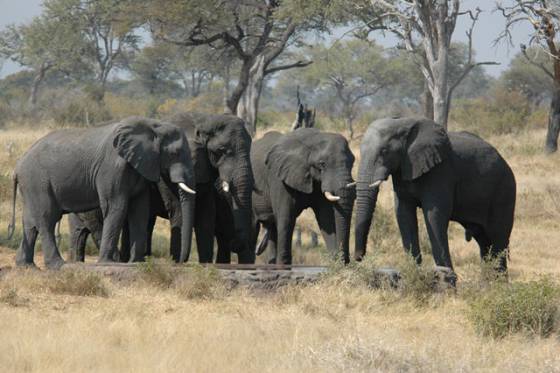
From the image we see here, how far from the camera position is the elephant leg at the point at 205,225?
15836 millimetres

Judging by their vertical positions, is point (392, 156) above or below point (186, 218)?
above

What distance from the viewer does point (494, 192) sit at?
15930mm

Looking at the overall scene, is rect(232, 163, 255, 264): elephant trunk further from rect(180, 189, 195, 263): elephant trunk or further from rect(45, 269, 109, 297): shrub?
rect(45, 269, 109, 297): shrub

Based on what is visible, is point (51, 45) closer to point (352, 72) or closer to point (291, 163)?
point (352, 72)

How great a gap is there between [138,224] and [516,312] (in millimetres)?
5018

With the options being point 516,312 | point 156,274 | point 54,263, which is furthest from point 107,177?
point 516,312

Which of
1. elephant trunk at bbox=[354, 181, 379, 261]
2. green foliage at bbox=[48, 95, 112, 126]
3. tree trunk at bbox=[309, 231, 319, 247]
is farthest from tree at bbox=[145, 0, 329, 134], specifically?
elephant trunk at bbox=[354, 181, 379, 261]

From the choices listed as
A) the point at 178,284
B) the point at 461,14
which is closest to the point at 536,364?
the point at 178,284

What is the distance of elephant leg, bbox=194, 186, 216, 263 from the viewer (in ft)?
52.0

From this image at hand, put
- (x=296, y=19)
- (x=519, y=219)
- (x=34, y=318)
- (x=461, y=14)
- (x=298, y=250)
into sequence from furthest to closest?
(x=296, y=19) < (x=461, y=14) < (x=519, y=219) < (x=298, y=250) < (x=34, y=318)

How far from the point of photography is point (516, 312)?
11.5m

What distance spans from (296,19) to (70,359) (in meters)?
23.3

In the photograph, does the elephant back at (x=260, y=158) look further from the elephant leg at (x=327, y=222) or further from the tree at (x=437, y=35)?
the tree at (x=437, y=35)

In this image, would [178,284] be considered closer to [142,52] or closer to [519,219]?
[519,219]
